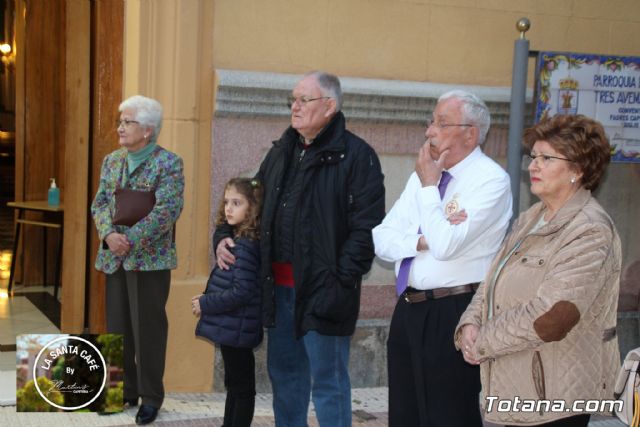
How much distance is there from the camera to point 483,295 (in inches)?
138

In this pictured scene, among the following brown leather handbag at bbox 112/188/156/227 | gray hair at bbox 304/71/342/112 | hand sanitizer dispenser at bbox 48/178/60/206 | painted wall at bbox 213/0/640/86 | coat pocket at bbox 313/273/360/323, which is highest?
painted wall at bbox 213/0/640/86

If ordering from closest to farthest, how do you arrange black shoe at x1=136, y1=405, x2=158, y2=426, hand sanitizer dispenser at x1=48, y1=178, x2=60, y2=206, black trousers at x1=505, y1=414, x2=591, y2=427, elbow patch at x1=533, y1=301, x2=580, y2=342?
elbow patch at x1=533, y1=301, x2=580, y2=342
black trousers at x1=505, y1=414, x2=591, y2=427
black shoe at x1=136, y1=405, x2=158, y2=426
hand sanitizer dispenser at x1=48, y1=178, x2=60, y2=206

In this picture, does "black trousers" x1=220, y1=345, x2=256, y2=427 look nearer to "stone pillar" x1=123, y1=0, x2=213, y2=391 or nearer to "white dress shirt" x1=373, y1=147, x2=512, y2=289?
"white dress shirt" x1=373, y1=147, x2=512, y2=289

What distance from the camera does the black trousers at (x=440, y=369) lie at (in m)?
3.75

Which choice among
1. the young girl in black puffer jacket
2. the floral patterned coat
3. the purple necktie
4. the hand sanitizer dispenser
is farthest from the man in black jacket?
the hand sanitizer dispenser

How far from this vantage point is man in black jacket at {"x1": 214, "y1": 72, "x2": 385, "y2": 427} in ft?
14.2

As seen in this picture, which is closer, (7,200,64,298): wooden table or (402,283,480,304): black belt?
(402,283,480,304): black belt

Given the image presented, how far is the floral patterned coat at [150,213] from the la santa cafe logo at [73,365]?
45 cm

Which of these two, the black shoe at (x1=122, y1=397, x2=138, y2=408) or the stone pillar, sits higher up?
the stone pillar

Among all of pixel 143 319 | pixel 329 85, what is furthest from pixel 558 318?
pixel 143 319

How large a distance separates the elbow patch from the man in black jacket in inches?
51.7

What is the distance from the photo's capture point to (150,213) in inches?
202

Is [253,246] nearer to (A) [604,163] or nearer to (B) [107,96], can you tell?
(A) [604,163]

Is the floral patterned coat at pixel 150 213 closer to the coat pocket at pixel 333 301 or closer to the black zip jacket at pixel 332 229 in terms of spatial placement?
the black zip jacket at pixel 332 229
